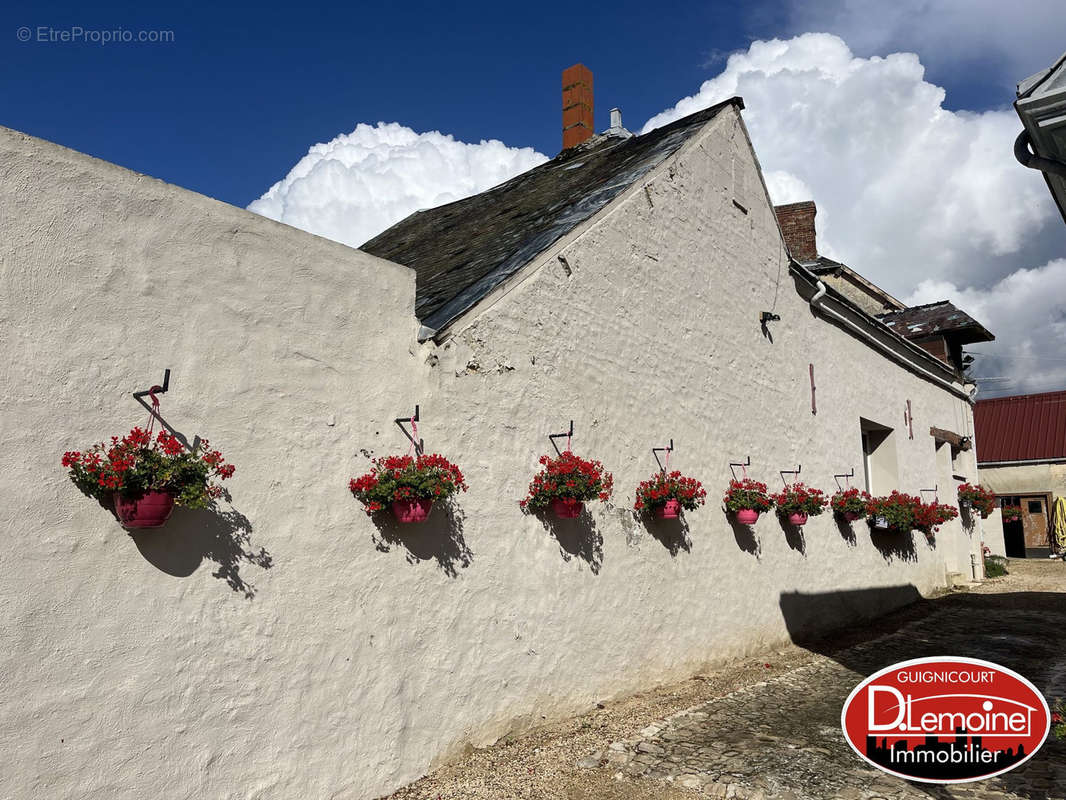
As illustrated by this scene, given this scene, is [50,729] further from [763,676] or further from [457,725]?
[763,676]

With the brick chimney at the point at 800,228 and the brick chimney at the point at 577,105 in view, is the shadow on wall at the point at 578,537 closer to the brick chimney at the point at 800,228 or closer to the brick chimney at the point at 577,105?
the brick chimney at the point at 577,105

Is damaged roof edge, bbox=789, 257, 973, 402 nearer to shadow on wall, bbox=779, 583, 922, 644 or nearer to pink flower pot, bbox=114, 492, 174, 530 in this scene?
shadow on wall, bbox=779, 583, 922, 644

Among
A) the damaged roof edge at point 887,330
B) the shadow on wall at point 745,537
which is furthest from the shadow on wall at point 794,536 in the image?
the damaged roof edge at point 887,330

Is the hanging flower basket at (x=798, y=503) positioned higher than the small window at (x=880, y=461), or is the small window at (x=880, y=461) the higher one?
the small window at (x=880, y=461)

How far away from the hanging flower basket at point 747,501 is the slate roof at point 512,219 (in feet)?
10.5

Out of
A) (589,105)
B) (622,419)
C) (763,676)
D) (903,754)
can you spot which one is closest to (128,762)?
(903,754)

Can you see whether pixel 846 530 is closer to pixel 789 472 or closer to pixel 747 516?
pixel 789 472

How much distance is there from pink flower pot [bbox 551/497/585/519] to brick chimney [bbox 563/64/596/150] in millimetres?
8005

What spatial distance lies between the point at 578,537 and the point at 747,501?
2411 millimetres

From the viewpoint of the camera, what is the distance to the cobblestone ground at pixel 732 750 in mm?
4660

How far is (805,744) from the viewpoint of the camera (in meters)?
5.46

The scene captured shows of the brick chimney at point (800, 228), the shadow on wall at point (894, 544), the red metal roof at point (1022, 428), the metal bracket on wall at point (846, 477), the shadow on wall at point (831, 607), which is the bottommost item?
the shadow on wall at point (831, 607)

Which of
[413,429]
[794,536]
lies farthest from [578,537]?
[794,536]

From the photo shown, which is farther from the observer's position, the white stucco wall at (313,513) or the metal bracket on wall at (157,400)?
the metal bracket on wall at (157,400)
